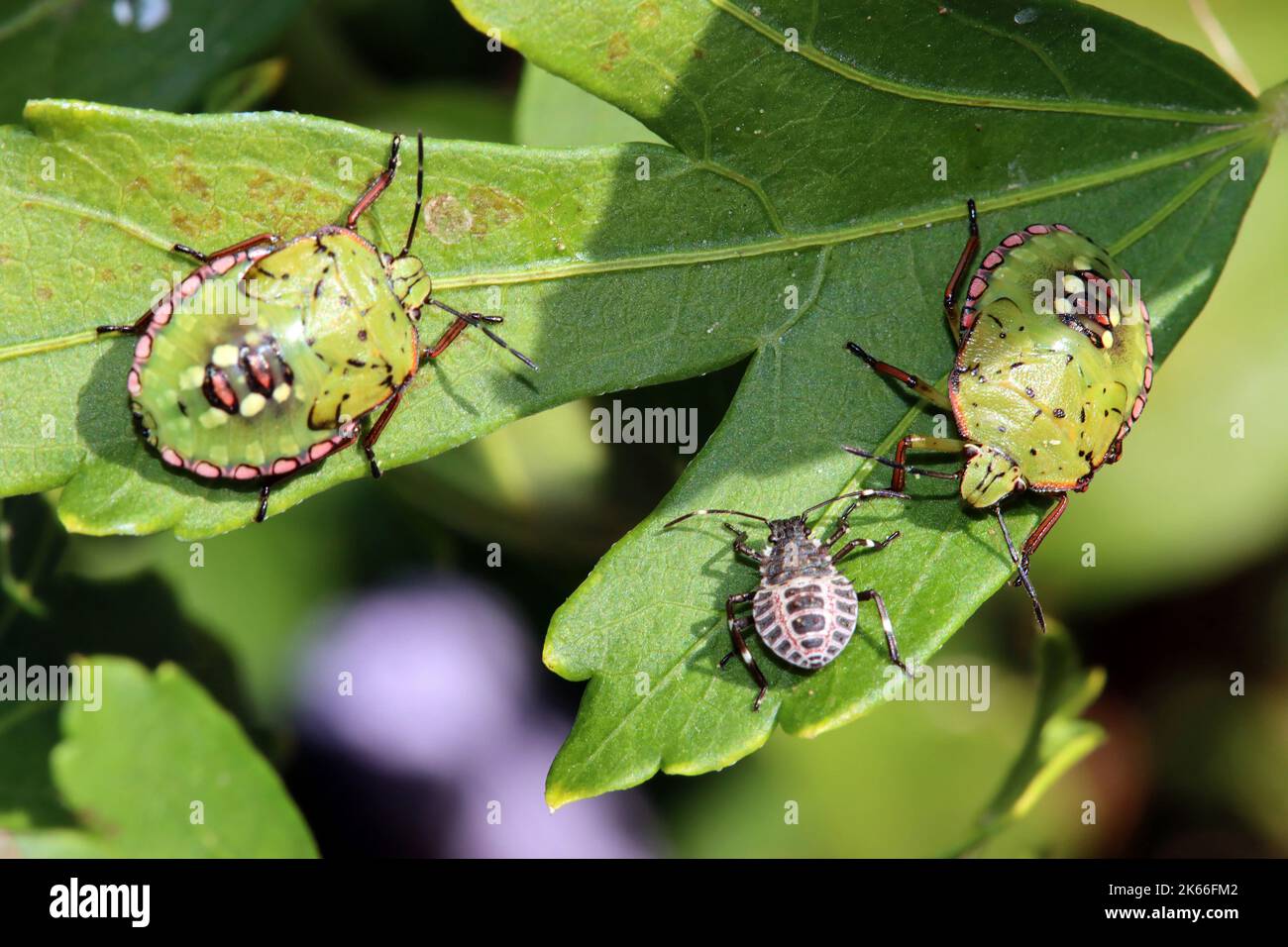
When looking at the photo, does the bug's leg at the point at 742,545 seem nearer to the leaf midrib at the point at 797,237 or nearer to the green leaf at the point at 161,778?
the leaf midrib at the point at 797,237

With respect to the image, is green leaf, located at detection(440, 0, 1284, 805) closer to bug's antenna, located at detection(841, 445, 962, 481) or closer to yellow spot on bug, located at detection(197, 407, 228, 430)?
bug's antenna, located at detection(841, 445, 962, 481)

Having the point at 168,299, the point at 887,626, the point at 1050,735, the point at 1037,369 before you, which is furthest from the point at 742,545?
the point at 168,299

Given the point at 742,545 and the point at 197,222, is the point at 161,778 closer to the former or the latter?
the point at 197,222

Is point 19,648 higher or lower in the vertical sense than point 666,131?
lower

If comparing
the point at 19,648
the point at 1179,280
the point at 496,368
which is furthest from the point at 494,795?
the point at 1179,280

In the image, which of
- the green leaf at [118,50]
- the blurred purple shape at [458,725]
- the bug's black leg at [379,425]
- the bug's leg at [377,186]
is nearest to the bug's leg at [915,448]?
the bug's black leg at [379,425]

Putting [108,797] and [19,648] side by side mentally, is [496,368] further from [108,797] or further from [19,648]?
[19,648]
